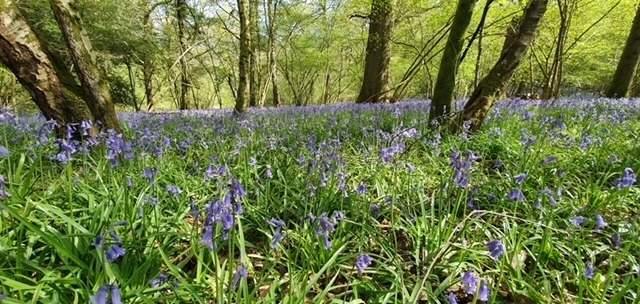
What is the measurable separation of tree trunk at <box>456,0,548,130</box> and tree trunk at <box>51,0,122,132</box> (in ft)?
14.6

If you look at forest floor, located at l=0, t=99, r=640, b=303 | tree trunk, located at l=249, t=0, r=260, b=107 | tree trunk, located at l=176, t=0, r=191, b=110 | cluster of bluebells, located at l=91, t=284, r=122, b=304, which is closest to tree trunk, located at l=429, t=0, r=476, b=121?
forest floor, located at l=0, t=99, r=640, b=303

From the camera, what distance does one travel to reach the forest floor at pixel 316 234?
161cm

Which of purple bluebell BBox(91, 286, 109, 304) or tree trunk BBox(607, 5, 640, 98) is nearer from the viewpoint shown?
purple bluebell BBox(91, 286, 109, 304)

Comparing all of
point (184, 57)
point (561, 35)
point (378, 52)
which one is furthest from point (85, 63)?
point (184, 57)

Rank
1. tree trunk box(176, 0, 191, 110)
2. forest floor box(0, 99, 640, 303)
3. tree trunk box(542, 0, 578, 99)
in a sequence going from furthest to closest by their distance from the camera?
tree trunk box(176, 0, 191, 110) < tree trunk box(542, 0, 578, 99) < forest floor box(0, 99, 640, 303)

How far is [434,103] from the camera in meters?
5.18

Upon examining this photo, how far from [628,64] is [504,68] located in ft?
31.4

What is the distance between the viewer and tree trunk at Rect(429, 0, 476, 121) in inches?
186

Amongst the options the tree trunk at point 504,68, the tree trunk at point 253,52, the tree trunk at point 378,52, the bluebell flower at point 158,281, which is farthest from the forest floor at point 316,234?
the tree trunk at point 378,52

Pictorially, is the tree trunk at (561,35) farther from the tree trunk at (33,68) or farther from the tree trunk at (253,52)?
the tree trunk at (33,68)

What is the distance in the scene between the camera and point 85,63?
401cm

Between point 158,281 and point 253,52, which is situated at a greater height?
point 253,52

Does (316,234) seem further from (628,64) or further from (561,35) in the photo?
(628,64)

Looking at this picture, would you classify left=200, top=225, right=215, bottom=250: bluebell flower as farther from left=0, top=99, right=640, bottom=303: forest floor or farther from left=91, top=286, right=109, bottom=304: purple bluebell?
left=91, top=286, right=109, bottom=304: purple bluebell
